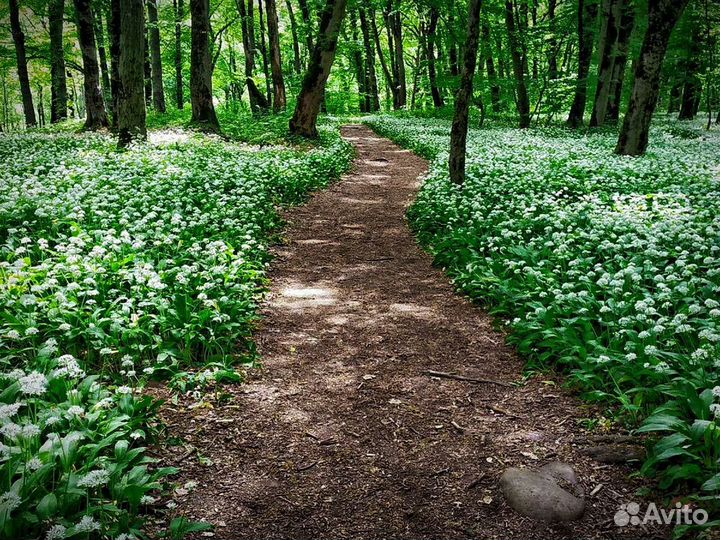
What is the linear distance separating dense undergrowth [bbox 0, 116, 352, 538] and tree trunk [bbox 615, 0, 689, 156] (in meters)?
10.2

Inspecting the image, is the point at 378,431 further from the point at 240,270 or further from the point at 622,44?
the point at 622,44

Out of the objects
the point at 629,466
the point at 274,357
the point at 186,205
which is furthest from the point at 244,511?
the point at 186,205

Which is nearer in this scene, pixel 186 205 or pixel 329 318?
pixel 329 318

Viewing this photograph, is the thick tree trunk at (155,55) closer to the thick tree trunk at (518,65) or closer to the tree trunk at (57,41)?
the tree trunk at (57,41)

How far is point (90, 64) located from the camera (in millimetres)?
18734

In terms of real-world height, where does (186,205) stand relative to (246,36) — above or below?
below

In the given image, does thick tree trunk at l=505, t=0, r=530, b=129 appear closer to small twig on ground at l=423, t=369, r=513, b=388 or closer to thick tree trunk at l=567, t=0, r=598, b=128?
thick tree trunk at l=567, t=0, r=598, b=128

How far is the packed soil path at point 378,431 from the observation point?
3273 mm

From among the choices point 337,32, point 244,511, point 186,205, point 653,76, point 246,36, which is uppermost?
point 246,36

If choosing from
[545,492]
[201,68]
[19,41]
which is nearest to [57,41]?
[19,41]

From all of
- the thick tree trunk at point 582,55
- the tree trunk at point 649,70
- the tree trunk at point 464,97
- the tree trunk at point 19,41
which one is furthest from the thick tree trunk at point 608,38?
the tree trunk at point 19,41

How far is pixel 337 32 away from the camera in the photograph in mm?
17906

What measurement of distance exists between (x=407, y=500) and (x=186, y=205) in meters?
7.49

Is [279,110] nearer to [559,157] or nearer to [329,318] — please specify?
[559,157]
